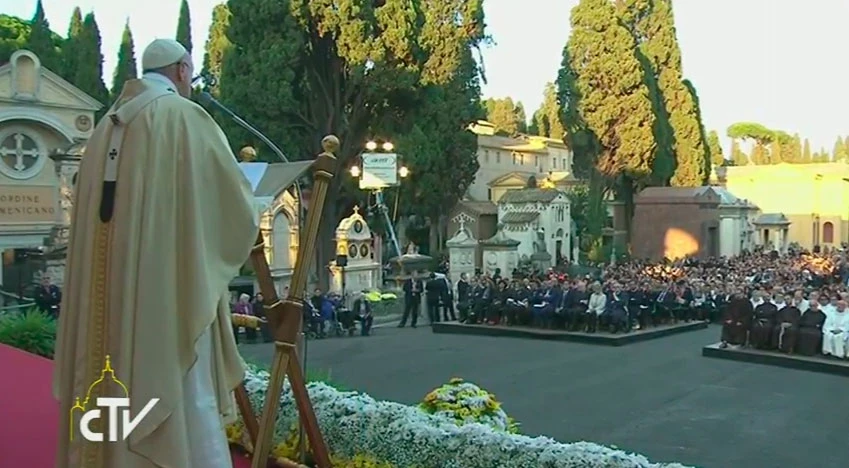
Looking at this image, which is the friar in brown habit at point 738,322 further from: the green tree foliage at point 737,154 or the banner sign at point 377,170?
the green tree foliage at point 737,154

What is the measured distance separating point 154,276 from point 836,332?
15302mm

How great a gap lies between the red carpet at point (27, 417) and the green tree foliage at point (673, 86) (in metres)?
42.9

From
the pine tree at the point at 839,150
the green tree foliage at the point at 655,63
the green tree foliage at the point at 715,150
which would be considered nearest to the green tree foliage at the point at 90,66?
the green tree foliage at the point at 655,63

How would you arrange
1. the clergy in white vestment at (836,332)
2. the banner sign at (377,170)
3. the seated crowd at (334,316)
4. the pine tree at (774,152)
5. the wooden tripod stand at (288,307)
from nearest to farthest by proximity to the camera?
the wooden tripod stand at (288,307)
the clergy in white vestment at (836,332)
the seated crowd at (334,316)
the banner sign at (377,170)
the pine tree at (774,152)

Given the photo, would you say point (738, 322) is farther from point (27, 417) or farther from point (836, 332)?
point (27, 417)

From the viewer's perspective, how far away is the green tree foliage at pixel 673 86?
1823 inches

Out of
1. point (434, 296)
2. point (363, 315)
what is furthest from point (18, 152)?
point (434, 296)

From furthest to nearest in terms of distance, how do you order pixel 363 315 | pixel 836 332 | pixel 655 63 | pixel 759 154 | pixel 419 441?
pixel 759 154 < pixel 655 63 < pixel 363 315 < pixel 836 332 < pixel 419 441

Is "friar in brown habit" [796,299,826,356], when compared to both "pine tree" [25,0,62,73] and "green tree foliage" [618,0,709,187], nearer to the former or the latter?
"green tree foliage" [618,0,709,187]

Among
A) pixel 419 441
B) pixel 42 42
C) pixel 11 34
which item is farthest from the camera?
pixel 11 34

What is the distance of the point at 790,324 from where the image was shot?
16188 millimetres

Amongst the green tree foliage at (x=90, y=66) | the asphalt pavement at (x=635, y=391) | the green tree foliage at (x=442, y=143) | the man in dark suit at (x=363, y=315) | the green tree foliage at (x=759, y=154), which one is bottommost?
the asphalt pavement at (x=635, y=391)

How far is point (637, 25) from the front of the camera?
46.6 metres

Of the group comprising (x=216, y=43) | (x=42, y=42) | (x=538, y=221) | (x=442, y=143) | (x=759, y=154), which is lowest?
(x=538, y=221)
